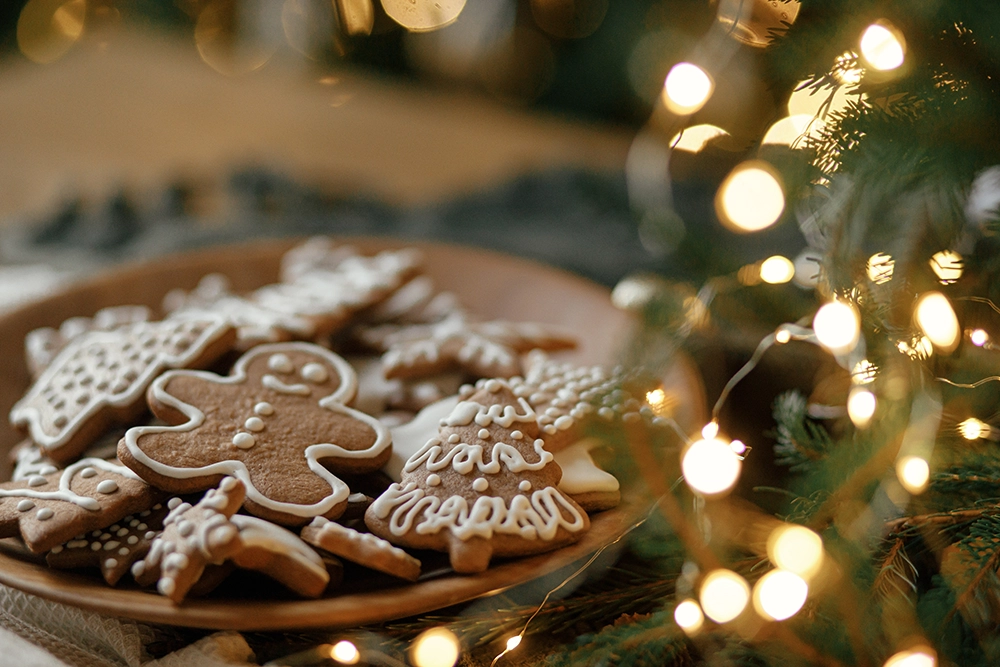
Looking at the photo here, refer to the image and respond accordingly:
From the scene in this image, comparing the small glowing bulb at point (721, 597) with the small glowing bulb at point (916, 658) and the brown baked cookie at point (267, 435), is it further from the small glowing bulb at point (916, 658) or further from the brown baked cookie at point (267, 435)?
the brown baked cookie at point (267, 435)

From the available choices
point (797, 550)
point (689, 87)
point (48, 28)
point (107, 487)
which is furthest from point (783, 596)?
point (48, 28)

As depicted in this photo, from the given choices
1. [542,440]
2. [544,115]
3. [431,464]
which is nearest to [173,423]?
[431,464]

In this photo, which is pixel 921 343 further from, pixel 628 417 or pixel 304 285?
pixel 304 285

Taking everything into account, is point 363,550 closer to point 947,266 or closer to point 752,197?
point 947,266

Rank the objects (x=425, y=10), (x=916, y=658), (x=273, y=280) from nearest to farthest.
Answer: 1. (x=916, y=658)
2. (x=425, y=10)
3. (x=273, y=280)

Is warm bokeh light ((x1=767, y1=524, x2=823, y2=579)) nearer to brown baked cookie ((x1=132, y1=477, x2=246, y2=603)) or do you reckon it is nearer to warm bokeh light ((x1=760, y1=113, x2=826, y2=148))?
warm bokeh light ((x1=760, y1=113, x2=826, y2=148))

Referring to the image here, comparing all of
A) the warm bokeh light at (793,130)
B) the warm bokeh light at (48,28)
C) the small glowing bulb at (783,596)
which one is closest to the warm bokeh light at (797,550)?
the small glowing bulb at (783,596)

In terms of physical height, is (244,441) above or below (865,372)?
below
